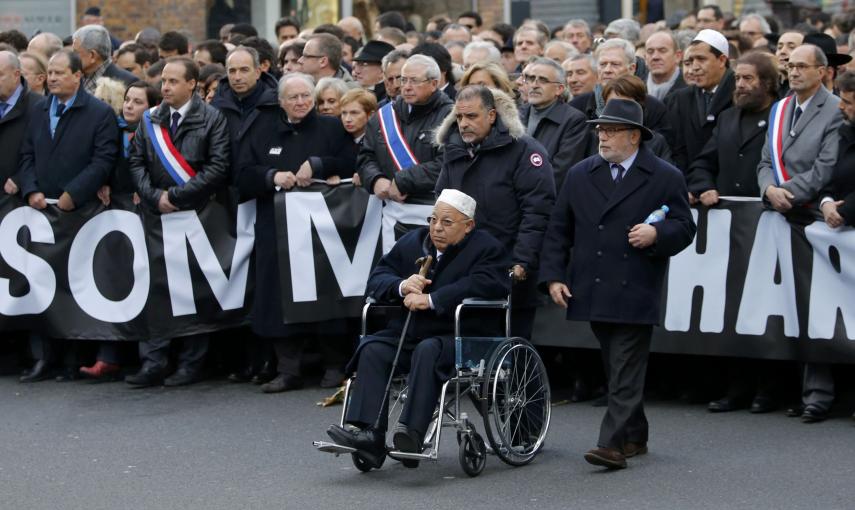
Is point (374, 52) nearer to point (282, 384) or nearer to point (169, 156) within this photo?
point (169, 156)

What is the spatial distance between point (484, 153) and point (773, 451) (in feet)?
7.83

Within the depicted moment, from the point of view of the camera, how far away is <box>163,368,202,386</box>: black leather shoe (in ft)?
38.4

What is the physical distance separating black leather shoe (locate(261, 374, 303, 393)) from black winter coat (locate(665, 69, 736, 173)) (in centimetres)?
300

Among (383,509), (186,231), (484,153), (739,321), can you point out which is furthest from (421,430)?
(186,231)

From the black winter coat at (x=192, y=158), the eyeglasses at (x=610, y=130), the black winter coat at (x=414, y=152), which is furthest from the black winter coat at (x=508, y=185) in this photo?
the black winter coat at (x=192, y=158)

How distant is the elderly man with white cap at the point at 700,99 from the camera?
11.0 metres

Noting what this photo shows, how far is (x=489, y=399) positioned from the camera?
28.9 ft

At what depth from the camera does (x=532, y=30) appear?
15102 mm

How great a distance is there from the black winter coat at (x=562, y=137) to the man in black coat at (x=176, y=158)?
2.33 meters

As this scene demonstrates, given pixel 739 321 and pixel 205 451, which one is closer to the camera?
pixel 205 451

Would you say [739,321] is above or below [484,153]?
below

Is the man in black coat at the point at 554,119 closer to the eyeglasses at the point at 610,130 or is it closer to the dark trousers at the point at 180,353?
the eyeglasses at the point at 610,130

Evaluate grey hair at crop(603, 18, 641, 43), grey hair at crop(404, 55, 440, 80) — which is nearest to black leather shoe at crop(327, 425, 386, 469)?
grey hair at crop(404, 55, 440, 80)

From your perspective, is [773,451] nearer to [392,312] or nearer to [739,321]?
[739,321]
